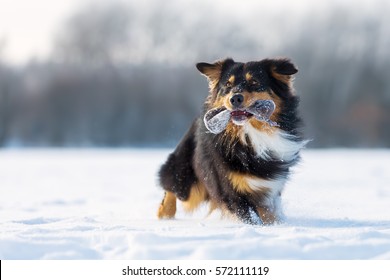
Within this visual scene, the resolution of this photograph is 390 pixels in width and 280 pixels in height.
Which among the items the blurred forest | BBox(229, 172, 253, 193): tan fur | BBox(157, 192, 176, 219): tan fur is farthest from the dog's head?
the blurred forest

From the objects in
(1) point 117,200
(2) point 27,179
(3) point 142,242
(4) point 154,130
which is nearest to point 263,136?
(3) point 142,242

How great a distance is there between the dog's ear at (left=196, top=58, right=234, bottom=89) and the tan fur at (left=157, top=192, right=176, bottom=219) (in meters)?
1.43

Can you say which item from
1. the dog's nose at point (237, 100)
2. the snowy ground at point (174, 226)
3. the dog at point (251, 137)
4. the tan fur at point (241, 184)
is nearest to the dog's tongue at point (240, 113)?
the dog at point (251, 137)

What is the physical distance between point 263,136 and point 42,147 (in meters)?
25.6

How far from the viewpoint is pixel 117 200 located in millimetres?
9234

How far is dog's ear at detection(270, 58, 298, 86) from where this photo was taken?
18.7 feet

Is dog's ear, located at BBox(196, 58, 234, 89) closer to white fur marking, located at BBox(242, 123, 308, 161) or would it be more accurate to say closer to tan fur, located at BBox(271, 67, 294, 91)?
tan fur, located at BBox(271, 67, 294, 91)

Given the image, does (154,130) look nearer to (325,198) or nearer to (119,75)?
(119,75)

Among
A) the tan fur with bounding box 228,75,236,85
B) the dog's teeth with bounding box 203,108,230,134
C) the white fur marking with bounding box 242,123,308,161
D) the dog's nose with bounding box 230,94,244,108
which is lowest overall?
the white fur marking with bounding box 242,123,308,161

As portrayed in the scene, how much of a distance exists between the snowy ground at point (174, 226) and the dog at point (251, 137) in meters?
0.29

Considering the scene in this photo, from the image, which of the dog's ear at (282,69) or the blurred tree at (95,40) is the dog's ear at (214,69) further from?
the blurred tree at (95,40)

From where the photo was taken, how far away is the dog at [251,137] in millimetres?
5508

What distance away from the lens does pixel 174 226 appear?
5.13 metres

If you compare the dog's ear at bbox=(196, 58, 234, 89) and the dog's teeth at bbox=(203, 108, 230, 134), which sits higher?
the dog's ear at bbox=(196, 58, 234, 89)
